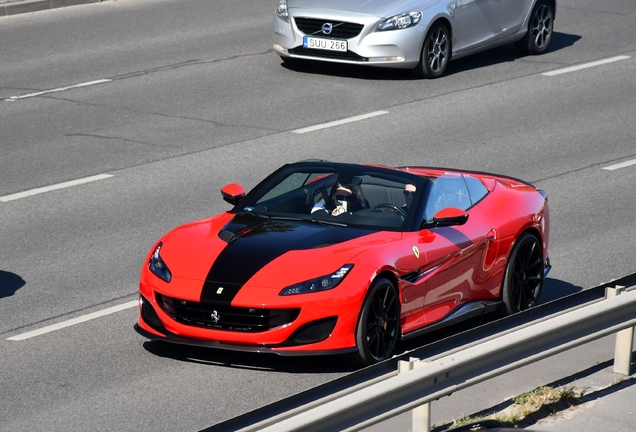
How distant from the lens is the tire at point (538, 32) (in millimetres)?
19672

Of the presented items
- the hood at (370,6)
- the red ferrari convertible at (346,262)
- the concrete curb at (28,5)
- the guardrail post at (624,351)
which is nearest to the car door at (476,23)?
the hood at (370,6)

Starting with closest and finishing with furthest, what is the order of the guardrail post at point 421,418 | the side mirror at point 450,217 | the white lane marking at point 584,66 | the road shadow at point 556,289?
the guardrail post at point 421,418, the side mirror at point 450,217, the road shadow at point 556,289, the white lane marking at point 584,66

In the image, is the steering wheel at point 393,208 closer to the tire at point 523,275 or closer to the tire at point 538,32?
the tire at point 523,275

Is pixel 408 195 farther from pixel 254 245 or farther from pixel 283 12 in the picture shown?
pixel 283 12

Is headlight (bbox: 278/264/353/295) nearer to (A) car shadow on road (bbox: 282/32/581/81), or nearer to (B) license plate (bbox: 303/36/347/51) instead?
(B) license plate (bbox: 303/36/347/51)

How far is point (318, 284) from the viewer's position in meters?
7.83

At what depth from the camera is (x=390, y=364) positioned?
241 inches

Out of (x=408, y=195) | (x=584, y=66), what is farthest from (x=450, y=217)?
(x=584, y=66)

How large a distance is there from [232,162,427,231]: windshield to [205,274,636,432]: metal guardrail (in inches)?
71.9

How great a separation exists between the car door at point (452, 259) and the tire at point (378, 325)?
20 centimetres

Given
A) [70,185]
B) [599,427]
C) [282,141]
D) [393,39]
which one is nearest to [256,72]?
[393,39]

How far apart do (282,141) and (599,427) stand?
8239mm

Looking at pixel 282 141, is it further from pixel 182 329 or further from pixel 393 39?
pixel 182 329

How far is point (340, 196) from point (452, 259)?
972 millimetres
